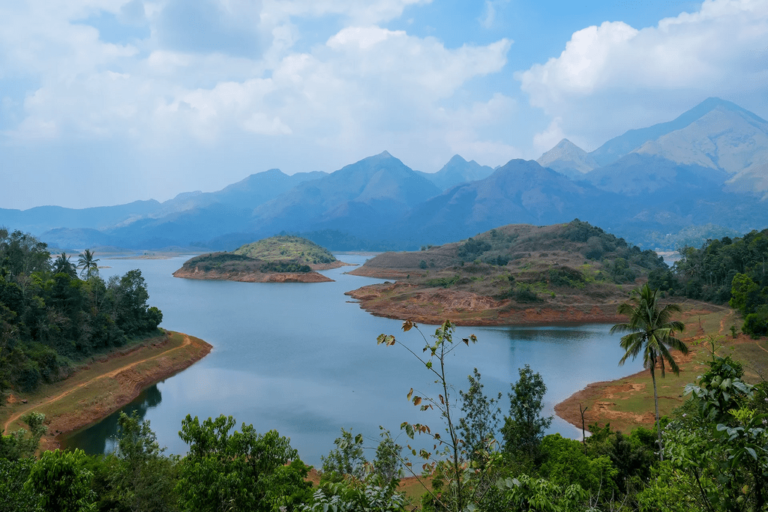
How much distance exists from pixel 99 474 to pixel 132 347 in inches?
1224

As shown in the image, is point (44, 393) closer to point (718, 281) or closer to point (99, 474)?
point (99, 474)

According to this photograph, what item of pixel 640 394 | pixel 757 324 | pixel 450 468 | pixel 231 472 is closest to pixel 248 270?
pixel 640 394

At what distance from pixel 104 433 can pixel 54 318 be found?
1352 centimetres

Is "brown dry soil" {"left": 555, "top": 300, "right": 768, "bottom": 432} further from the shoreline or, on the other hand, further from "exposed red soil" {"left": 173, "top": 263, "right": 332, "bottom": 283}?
the shoreline

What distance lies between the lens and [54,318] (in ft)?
125

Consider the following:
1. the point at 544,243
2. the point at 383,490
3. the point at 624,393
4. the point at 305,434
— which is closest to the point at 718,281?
the point at 624,393

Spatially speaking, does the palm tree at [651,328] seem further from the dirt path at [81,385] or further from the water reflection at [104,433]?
the dirt path at [81,385]

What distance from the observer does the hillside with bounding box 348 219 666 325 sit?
2835 inches

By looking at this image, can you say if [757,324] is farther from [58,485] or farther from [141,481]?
[58,485]

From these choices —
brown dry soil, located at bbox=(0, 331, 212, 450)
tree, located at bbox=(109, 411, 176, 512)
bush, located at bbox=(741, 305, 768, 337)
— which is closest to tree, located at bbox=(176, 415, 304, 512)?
tree, located at bbox=(109, 411, 176, 512)

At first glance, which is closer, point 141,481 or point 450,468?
point 450,468

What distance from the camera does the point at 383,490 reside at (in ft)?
18.1

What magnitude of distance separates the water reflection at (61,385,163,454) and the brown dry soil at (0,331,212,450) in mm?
562

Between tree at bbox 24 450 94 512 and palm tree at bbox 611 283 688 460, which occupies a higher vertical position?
palm tree at bbox 611 283 688 460
